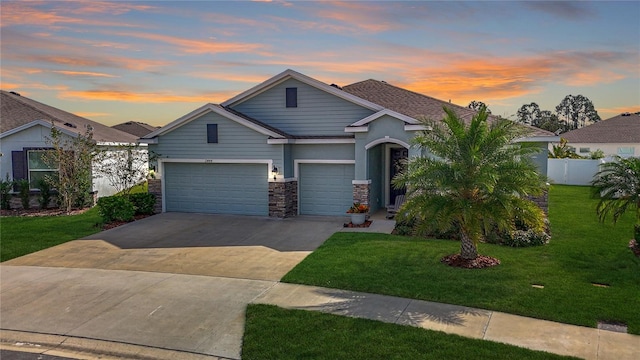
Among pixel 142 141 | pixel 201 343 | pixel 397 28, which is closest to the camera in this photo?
pixel 201 343

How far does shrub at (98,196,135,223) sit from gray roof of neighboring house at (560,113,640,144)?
38.2 metres

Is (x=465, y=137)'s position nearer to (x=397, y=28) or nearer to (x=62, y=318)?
(x=397, y=28)

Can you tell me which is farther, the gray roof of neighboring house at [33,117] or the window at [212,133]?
the gray roof of neighboring house at [33,117]

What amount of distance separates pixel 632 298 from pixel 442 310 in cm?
365

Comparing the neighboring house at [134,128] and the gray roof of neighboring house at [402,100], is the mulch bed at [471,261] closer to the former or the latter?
the gray roof of neighboring house at [402,100]

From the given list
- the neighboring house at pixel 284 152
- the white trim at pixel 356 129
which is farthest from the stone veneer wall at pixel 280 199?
the white trim at pixel 356 129

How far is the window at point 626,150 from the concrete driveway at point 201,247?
32.3m

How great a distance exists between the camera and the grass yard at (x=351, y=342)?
20.6ft

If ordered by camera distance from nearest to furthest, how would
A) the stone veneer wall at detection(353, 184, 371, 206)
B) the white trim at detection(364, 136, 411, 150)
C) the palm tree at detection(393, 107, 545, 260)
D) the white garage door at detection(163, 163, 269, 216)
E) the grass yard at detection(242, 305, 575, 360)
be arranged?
1. the grass yard at detection(242, 305, 575, 360)
2. the palm tree at detection(393, 107, 545, 260)
3. the white trim at detection(364, 136, 411, 150)
4. the stone veneer wall at detection(353, 184, 371, 206)
5. the white garage door at detection(163, 163, 269, 216)

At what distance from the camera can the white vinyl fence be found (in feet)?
89.2

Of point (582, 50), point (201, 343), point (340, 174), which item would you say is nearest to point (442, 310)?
point (201, 343)

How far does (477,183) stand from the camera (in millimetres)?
9773

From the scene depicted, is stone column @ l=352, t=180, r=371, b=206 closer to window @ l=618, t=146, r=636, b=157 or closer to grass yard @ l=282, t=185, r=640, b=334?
grass yard @ l=282, t=185, r=640, b=334

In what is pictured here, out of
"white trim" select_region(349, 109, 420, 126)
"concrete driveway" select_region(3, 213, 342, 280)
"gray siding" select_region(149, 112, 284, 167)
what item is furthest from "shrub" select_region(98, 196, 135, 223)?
"white trim" select_region(349, 109, 420, 126)
